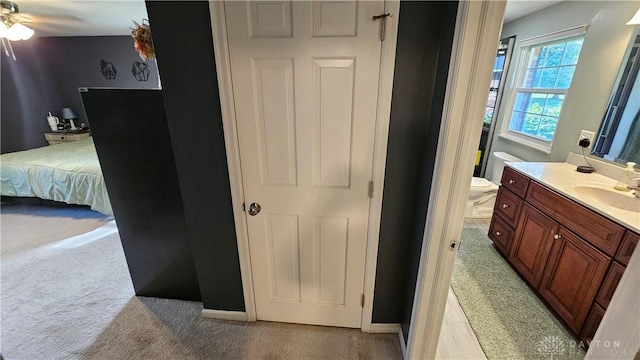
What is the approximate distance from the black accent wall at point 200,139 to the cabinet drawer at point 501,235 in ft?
7.48

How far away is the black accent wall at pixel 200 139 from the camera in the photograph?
4.04 ft

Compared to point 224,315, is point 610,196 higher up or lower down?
higher up

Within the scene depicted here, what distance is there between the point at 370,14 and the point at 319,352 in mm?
1818

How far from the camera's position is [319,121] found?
1304mm

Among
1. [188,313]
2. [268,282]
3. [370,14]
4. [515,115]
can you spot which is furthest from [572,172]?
[188,313]

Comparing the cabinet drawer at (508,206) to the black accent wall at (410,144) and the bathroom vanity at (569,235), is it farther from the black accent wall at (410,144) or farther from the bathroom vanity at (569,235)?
the black accent wall at (410,144)

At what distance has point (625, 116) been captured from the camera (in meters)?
1.91

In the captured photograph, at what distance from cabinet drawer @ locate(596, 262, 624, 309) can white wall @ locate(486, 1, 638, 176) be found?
133cm

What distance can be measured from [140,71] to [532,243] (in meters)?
6.14

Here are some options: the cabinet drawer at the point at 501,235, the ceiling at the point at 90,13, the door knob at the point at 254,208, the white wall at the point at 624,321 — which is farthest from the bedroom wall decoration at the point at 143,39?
the cabinet drawer at the point at 501,235

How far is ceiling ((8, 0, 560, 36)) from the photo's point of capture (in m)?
2.69

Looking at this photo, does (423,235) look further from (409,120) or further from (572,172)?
(572,172)

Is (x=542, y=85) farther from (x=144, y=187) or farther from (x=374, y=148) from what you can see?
(x=144, y=187)

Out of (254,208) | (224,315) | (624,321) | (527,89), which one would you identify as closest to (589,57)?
(527,89)
